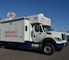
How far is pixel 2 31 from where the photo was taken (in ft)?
57.5

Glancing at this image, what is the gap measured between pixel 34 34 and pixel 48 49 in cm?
219

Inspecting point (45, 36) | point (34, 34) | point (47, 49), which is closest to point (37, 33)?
point (34, 34)

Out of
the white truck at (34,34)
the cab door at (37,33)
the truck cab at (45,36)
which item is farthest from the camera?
the cab door at (37,33)

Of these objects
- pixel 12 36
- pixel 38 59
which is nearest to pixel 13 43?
pixel 12 36

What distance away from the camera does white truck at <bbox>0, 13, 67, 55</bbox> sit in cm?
1352

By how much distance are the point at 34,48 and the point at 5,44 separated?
4279 millimetres

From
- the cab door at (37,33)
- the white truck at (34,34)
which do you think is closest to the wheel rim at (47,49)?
the white truck at (34,34)

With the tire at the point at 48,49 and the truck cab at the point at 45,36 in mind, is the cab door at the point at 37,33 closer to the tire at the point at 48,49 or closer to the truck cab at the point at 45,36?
the truck cab at the point at 45,36

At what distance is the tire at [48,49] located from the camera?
13.2 meters

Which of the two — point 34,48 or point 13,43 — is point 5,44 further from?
point 34,48

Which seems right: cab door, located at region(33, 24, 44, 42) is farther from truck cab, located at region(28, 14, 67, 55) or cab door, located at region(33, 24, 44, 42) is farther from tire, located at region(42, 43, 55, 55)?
tire, located at region(42, 43, 55, 55)

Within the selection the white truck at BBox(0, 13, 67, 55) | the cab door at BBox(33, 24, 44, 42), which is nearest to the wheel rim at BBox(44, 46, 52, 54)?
the white truck at BBox(0, 13, 67, 55)

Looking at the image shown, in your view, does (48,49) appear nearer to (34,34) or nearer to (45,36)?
(45,36)

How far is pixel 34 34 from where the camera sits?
48.7 feet
